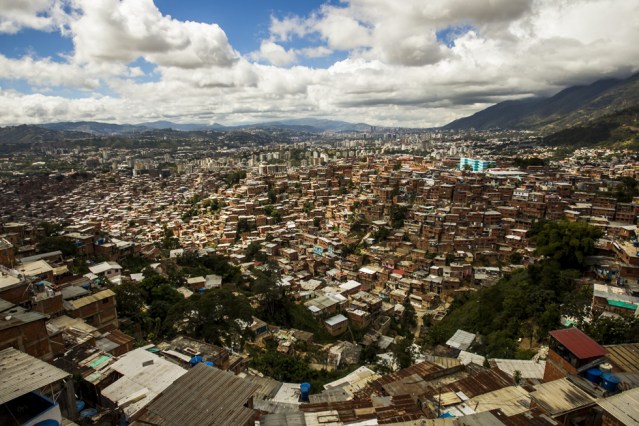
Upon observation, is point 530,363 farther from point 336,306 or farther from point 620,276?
point 336,306

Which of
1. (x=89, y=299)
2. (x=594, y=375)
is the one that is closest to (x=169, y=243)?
(x=89, y=299)

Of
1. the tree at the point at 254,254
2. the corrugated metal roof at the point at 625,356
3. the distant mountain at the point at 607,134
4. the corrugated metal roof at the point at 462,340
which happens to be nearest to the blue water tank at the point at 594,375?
the corrugated metal roof at the point at 625,356

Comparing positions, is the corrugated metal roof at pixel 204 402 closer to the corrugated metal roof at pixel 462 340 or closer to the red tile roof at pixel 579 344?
the red tile roof at pixel 579 344

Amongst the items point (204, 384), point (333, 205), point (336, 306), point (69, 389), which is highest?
point (204, 384)

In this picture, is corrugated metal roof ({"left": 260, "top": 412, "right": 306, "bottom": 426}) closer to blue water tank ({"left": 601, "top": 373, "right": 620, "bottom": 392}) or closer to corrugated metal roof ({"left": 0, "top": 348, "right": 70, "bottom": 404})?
corrugated metal roof ({"left": 0, "top": 348, "right": 70, "bottom": 404})

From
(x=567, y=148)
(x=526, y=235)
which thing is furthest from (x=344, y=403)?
(x=567, y=148)

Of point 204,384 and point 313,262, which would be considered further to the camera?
point 313,262
